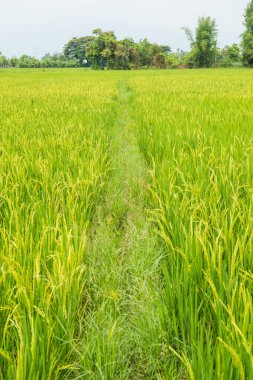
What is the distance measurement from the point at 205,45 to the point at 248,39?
9.02 m

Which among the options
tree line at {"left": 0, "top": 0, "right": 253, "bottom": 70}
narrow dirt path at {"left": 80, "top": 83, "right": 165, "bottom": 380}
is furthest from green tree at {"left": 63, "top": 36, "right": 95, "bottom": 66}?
narrow dirt path at {"left": 80, "top": 83, "right": 165, "bottom": 380}

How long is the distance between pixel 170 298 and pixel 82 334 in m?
0.32

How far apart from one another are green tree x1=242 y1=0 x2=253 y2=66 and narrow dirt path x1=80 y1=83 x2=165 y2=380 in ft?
155

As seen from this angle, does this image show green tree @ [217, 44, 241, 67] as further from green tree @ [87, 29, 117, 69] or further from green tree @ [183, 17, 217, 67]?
green tree @ [87, 29, 117, 69]

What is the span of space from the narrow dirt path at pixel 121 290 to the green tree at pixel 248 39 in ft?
A: 155

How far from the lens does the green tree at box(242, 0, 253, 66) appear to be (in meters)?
44.3

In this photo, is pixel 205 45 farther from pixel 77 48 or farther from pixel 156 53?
pixel 77 48

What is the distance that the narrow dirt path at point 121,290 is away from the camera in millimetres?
1006

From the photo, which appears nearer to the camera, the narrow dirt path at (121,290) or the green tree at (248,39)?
the narrow dirt path at (121,290)

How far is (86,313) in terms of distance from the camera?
4.24ft

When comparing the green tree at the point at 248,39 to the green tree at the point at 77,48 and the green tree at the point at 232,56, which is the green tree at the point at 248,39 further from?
the green tree at the point at 77,48

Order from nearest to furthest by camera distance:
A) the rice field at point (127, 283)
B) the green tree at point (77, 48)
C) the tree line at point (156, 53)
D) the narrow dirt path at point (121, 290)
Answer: the rice field at point (127, 283) < the narrow dirt path at point (121, 290) < the tree line at point (156, 53) < the green tree at point (77, 48)

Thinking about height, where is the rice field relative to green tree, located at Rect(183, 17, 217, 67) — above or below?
below

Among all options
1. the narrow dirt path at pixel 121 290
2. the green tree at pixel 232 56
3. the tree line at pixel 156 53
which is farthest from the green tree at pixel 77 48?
the narrow dirt path at pixel 121 290
